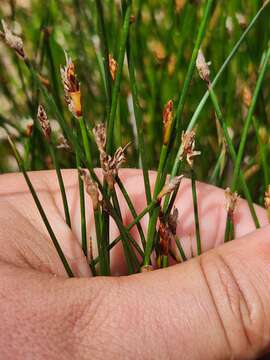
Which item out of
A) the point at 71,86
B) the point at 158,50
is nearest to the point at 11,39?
the point at 71,86

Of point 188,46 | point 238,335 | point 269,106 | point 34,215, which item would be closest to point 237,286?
point 238,335

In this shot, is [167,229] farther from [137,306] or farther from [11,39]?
[11,39]

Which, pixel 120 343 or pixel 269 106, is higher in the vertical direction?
pixel 269 106

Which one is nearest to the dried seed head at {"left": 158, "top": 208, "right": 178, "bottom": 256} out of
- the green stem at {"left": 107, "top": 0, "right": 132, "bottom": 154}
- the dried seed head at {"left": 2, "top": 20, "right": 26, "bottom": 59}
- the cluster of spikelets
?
the cluster of spikelets

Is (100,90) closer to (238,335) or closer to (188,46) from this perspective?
(188,46)

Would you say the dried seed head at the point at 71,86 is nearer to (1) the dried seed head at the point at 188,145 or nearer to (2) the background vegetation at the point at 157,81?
(1) the dried seed head at the point at 188,145

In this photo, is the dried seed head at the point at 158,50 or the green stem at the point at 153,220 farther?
the dried seed head at the point at 158,50

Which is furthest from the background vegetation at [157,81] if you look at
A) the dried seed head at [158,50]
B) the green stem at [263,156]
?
the green stem at [263,156]
